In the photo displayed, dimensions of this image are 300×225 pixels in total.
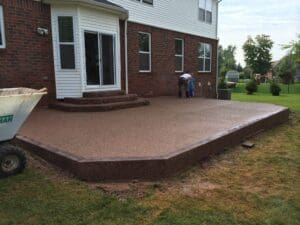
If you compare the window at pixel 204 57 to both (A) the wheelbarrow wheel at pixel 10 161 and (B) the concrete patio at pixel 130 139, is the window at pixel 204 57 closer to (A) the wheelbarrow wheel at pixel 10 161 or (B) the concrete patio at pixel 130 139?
(B) the concrete patio at pixel 130 139

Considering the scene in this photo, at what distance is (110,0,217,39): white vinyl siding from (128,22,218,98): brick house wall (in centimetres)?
28

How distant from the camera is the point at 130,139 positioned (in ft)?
16.4

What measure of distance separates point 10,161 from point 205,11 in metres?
15.8

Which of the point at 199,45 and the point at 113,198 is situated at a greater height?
the point at 199,45

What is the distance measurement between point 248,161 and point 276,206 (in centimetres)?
→ 169

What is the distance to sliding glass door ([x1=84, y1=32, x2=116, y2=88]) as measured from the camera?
977cm

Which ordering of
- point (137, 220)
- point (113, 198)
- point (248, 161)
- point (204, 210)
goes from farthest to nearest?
point (248, 161), point (113, 198), point (204, 210), point (137, 220)

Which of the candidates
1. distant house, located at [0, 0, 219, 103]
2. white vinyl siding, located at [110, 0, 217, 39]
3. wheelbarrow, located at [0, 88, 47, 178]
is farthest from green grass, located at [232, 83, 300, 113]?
wheelbarrow, located at [0, 88, 47, 178]

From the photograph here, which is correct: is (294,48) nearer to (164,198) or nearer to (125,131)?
(125,131)

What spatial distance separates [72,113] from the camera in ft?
26.2

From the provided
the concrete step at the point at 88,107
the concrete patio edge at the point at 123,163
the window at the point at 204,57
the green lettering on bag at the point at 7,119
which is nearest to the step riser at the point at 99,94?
the concrete step at the point at 88,107

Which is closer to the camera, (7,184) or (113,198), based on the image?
(113,198)

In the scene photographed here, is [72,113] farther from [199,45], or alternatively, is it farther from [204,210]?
[199,45]

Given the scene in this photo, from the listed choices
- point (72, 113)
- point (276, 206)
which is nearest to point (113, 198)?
point (276, 206)
